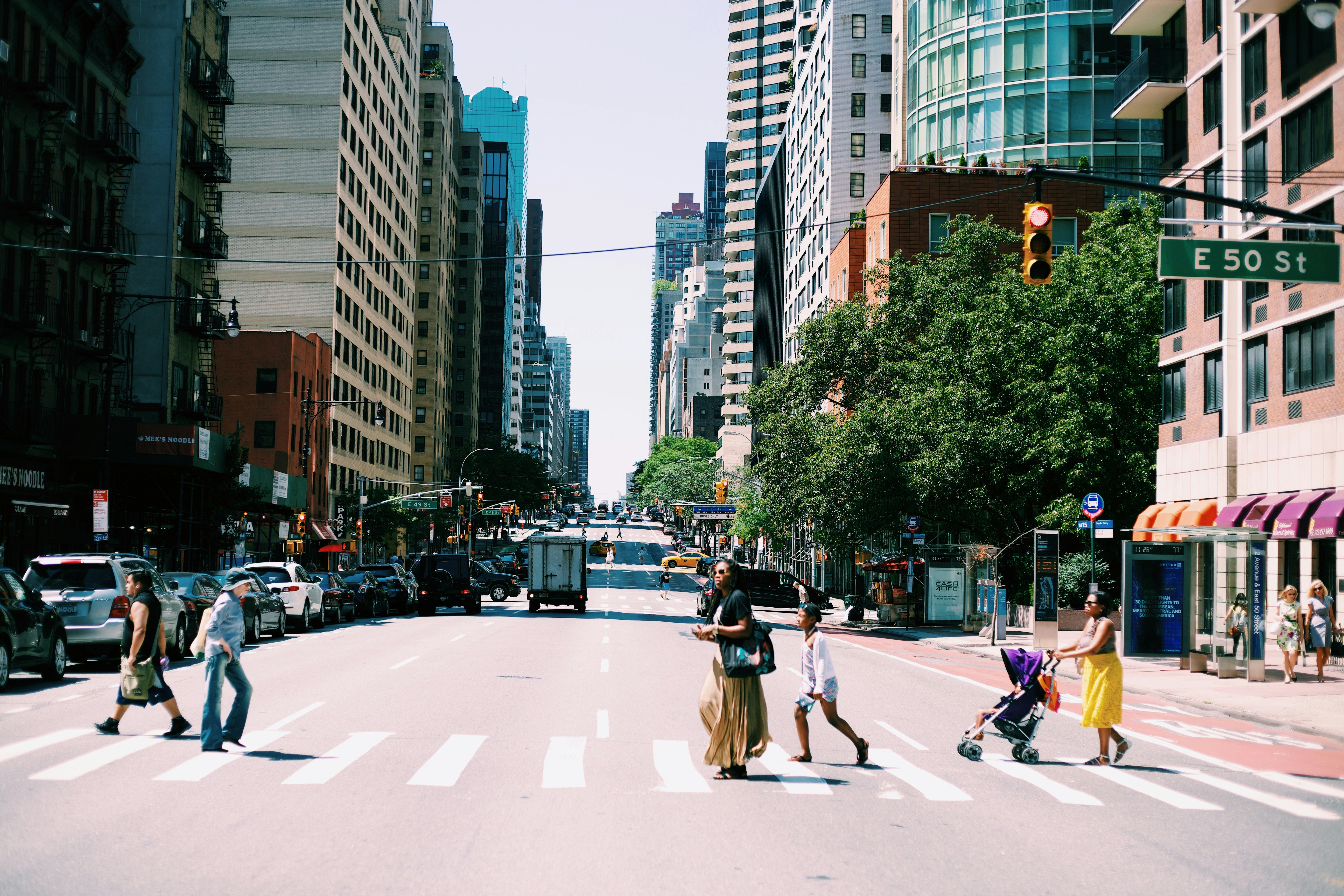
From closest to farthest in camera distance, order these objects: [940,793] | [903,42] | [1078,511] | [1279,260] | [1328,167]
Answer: [940,793] → [1279,260] → [1328,167] → [1078,511] → [903,42]

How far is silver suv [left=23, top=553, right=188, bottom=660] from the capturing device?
2017 cm

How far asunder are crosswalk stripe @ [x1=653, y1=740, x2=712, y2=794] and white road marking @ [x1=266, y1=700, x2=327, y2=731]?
4315mm

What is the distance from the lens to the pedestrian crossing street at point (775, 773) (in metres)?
10.5

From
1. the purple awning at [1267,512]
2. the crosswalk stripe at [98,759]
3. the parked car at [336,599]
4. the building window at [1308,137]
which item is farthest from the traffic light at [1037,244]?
the parked car at [336,599]

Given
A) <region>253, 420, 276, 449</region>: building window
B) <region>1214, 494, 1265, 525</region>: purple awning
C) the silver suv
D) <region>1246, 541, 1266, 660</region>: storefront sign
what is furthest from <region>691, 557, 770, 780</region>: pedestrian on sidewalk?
<region>253, 420, 276, 449</region>: building window

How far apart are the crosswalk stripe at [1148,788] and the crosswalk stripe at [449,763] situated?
20.2 ft

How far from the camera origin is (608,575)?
294 feet

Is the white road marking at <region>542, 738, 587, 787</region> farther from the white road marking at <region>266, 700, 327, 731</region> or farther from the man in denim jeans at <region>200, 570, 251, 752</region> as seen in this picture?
the white road marking at <region>266, 700, 327, 731</region>

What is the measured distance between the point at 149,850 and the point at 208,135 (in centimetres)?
4906

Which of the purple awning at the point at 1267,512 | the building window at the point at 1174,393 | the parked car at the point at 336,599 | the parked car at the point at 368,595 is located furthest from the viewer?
the parked car at the point at 368,595

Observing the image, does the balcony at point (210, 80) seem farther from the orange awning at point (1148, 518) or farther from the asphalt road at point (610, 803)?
the orange awning at point (1148, 518)

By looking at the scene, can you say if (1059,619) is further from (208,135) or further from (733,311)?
(733,311)

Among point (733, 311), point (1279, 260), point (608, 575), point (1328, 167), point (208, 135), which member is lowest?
point (608, 575)

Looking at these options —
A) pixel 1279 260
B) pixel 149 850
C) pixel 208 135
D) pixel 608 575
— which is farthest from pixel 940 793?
pixel 608 575
